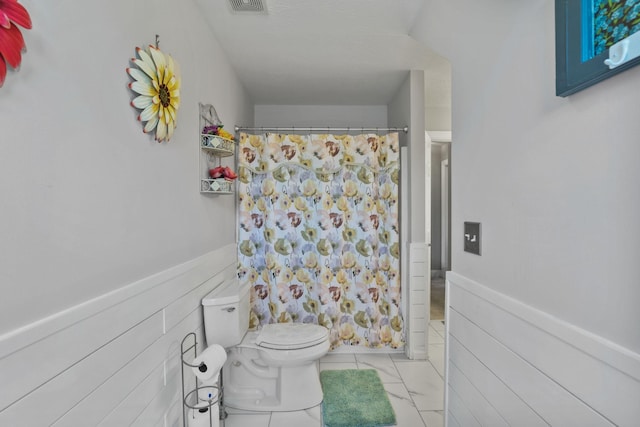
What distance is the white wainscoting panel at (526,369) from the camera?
2.36ft

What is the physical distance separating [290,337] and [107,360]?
4.27 ft

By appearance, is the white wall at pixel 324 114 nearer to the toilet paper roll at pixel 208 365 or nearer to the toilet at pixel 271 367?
the toilet at pixel 271 367

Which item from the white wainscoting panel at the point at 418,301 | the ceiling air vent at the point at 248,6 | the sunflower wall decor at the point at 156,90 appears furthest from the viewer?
the white wainscoting panel at the point at 418,301

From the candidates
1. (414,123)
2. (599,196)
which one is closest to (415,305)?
(414,123)

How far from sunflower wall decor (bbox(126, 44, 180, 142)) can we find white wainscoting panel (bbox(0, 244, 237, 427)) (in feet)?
1.89

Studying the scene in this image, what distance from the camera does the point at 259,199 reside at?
2.85 meters

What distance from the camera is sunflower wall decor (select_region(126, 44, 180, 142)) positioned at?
123cm

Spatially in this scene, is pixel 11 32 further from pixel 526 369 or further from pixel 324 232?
pixel 324 232

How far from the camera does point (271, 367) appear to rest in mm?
2297

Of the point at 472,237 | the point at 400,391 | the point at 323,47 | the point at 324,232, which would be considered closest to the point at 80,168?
the point at 472,237

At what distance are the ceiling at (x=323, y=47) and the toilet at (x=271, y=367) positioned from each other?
1586mm

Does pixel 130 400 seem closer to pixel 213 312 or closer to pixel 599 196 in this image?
pixel 213 312

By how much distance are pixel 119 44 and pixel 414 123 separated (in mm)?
2262

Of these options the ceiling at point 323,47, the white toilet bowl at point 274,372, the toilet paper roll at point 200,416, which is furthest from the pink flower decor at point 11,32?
the white toilet bowl at point 274,372
